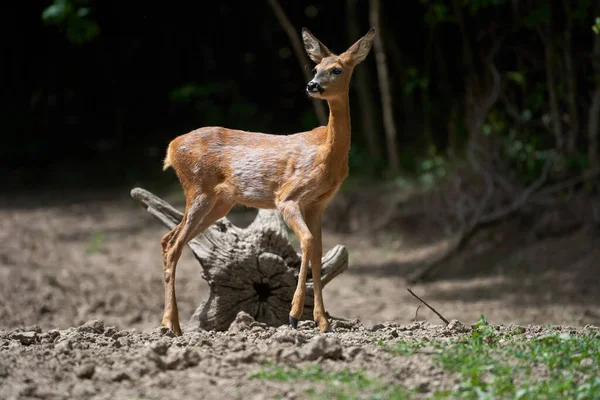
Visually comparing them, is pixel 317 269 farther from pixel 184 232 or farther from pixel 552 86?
pixel 552 86

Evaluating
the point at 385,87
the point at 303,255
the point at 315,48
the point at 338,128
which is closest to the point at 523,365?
the point at 303,255

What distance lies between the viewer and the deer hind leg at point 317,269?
21.3 feet

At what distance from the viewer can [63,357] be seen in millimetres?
5453

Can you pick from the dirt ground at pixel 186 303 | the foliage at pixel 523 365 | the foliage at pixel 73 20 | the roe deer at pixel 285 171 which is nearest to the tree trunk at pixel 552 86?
the dirt ground at pixel 186 303

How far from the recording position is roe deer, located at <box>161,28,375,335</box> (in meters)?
6.54

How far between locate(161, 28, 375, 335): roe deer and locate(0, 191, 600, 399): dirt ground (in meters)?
0.66

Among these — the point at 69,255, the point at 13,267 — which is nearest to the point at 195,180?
the point at 13,267

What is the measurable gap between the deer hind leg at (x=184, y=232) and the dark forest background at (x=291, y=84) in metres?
6.08

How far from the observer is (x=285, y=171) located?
680cm

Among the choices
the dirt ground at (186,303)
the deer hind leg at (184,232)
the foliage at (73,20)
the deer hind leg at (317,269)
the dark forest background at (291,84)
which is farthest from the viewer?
the dark forest background at (291,84)

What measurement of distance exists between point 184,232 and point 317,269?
3.83 ft

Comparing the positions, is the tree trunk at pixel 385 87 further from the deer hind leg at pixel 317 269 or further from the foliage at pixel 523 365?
the foliage at pixel 523 365

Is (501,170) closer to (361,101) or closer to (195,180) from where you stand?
(361,101)

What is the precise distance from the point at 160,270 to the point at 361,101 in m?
5.66
